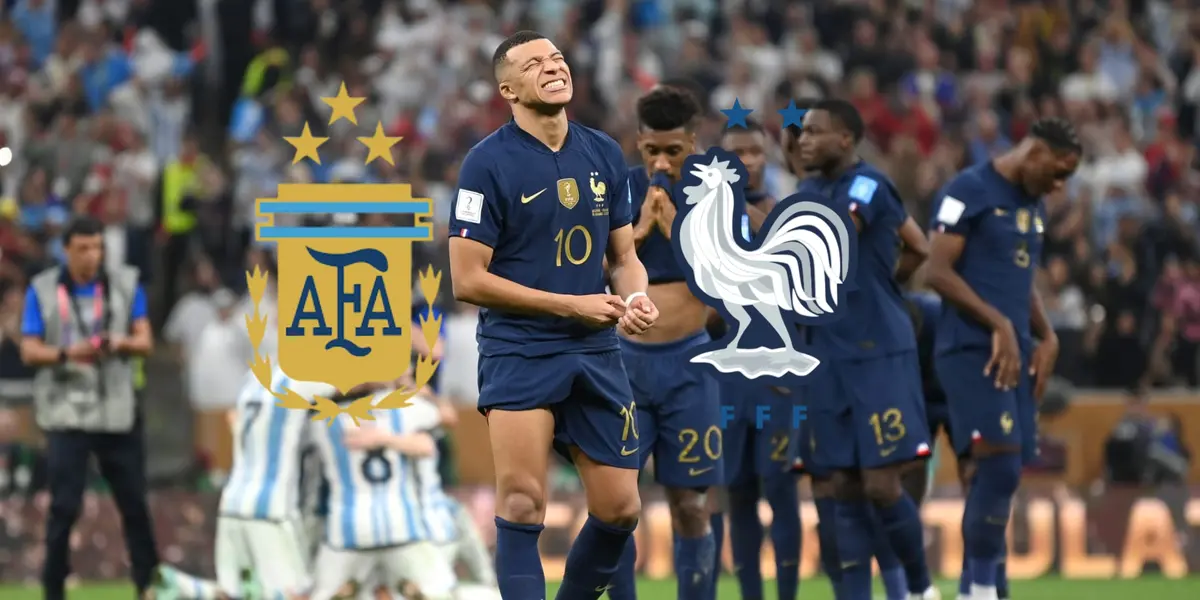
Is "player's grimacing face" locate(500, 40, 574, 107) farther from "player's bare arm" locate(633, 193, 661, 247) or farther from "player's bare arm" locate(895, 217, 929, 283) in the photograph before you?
"player's bare arm" locate(895, 217, 929, 283)

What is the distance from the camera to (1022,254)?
33.2 feet

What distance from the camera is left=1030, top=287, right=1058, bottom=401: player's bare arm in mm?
10219

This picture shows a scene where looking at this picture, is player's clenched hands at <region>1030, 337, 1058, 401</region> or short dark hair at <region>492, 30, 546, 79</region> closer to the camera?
short dark hair at <region>492, 30, 546, 79</region>

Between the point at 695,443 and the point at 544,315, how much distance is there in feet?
5.41

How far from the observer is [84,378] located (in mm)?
11797

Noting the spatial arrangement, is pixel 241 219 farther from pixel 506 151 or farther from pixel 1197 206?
pixel 506 151

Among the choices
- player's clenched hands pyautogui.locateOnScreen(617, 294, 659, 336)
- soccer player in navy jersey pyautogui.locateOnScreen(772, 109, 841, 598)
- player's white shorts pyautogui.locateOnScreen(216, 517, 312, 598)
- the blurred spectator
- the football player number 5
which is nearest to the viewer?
player's clenched hands pyautogui.locateOnScreen(617, 294, 659, 336)

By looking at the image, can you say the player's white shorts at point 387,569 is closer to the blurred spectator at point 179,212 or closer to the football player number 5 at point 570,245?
the football player number 5 at point 570,245

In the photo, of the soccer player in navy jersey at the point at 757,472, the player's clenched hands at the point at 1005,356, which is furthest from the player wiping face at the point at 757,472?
the player's clenched hands at the point at 1005,356

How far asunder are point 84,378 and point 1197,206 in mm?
11437

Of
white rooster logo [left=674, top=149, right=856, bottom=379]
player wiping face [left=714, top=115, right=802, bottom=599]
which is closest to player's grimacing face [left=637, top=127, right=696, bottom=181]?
white rooster logo [left=674, top=149, right=856, bottom=379]

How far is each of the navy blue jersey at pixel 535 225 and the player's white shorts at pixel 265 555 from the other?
400 centimetres

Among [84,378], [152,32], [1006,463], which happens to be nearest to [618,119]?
[152,32]

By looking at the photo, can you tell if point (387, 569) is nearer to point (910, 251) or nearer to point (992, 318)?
point (910, 251)
